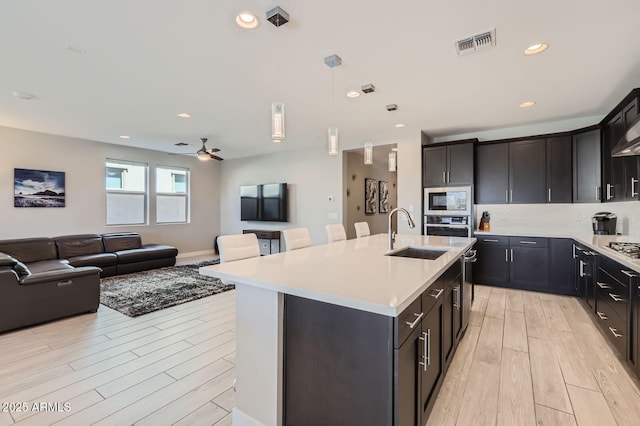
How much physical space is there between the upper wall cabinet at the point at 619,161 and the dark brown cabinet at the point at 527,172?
0.70 meters

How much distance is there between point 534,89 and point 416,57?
1740 millimetres

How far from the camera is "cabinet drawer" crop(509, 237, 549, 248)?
4262 mm

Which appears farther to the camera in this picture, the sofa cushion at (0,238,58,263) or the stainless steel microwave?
the stainless steel microwave

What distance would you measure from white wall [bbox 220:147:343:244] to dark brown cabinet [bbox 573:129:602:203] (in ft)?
12.7

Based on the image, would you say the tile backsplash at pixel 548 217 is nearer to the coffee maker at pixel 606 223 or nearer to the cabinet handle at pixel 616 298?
the coffee maker at pixel 606 223

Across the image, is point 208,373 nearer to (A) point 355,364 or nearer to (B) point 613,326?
(A) point 355,364

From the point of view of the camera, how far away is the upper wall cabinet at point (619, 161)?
3.04 meters

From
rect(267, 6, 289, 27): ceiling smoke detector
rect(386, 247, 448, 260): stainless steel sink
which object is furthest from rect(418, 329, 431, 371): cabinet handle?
rect(267, 6, 289, 27): ceiling smoke detector

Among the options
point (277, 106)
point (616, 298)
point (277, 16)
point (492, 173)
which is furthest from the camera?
point (492, 173)

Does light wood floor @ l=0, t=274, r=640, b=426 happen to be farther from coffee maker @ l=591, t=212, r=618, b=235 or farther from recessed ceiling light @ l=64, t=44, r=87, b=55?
recessed ceiling light @ l=64, t=44, r=87, b=55

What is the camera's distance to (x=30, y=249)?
15.8ft

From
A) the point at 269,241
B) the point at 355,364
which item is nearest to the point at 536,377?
the point at 355,364

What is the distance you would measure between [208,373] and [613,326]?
137 inches

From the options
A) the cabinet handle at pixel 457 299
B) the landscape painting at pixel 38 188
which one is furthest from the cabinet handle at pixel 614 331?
the landscape painting at pixel 38 188
